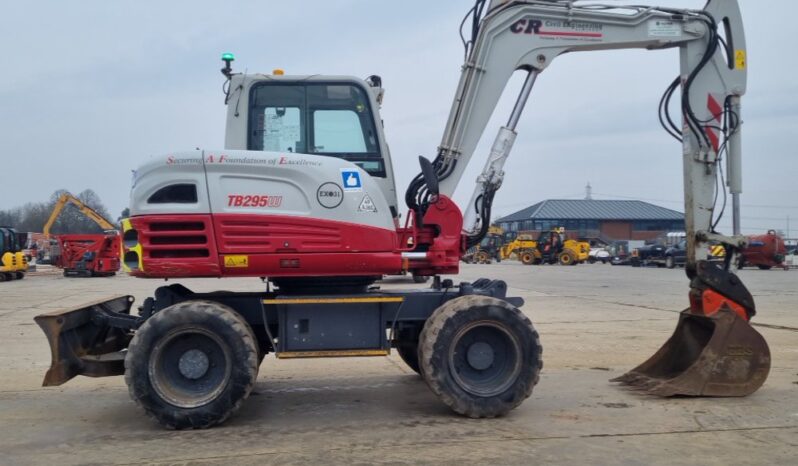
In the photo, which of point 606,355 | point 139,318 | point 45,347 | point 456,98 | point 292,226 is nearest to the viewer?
point 292,226

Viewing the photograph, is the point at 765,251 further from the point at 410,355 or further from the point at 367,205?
the point at 367,205

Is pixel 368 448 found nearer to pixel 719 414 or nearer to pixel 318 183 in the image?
pixel 318 183

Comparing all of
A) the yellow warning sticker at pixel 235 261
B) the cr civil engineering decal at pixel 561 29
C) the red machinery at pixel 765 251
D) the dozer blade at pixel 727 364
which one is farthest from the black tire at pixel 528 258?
the yellow warning sticker at pixel 235 261

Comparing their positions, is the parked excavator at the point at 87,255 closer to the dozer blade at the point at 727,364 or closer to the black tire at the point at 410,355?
the black tire at the point at 410,355

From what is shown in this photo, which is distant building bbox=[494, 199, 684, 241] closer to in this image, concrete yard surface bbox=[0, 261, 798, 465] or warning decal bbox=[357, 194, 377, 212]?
concrete yard surface bbox=[0, 261, 798, 465]

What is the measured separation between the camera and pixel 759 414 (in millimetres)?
6723

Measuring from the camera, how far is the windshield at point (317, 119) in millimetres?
7164

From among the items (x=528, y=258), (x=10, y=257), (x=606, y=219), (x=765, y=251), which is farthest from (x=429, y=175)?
(x=606, y=219)

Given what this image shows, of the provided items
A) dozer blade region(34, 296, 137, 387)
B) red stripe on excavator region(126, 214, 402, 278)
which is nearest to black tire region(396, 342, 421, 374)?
red stripe on excavator region(126, 214, 402, 278)

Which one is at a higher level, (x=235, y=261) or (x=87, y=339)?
(x=235, y=261)

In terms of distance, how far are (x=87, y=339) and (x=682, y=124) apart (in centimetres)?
670

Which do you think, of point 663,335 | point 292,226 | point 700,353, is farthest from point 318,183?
point 663,335

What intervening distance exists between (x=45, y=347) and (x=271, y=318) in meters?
6.70

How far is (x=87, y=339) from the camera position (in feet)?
23.2
